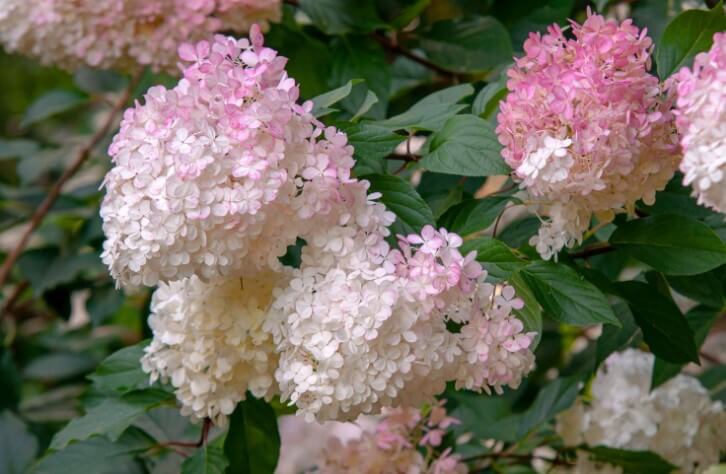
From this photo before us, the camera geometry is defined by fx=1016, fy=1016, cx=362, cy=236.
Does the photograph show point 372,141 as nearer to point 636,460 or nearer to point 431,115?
point 431,115

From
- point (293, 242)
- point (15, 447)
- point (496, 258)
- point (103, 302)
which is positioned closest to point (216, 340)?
point (293, 242)

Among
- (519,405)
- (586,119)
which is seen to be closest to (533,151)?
(586,119)

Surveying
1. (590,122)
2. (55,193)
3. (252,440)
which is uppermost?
(590,122)

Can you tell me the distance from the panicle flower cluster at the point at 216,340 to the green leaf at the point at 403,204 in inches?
4.3

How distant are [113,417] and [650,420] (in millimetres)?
613

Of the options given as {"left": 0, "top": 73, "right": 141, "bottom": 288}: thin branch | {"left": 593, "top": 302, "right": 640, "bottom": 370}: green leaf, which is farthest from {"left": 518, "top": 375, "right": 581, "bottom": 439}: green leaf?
{"left": 0, "top": 73, "right": 141, "bottom": 288}: thin branch

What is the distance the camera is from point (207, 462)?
3.16 feet

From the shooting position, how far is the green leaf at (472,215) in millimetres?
876

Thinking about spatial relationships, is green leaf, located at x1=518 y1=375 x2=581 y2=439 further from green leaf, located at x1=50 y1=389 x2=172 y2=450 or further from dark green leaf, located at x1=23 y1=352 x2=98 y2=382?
dark green leaf, located at x1=23 y1=352 x2=98 y2=382

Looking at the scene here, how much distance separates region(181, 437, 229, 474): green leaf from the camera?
37.6 inches

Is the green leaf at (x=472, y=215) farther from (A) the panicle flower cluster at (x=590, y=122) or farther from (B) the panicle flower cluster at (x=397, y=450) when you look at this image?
(B) the panicle flower cluster at (x=397, y=450)

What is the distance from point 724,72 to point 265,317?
15.2 inches

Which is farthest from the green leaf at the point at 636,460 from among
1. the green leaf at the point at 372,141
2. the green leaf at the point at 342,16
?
the green leaf at the point at 342,16

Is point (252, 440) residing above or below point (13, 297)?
above
